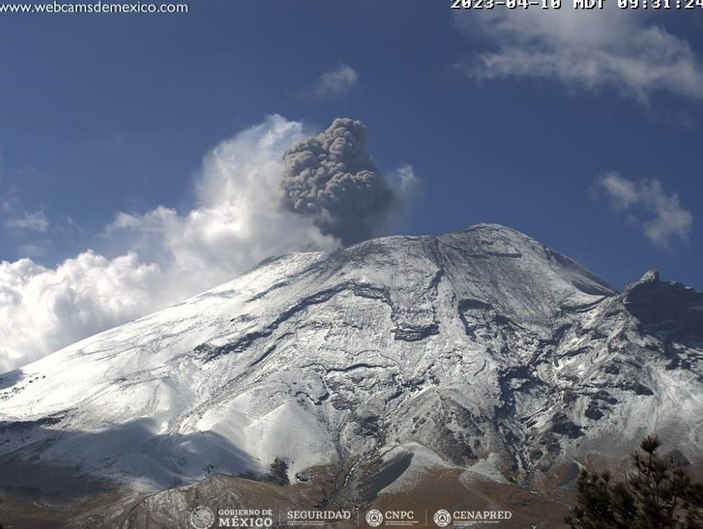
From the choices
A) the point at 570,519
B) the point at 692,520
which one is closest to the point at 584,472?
the point at 570,519

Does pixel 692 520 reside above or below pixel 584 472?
below

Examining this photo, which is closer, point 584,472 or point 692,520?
point 692,520

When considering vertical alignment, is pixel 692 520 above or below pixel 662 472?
below

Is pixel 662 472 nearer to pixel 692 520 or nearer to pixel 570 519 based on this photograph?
pixel 692 520

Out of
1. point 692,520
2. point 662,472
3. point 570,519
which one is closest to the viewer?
point 692,520

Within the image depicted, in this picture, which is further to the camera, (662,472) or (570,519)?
(570,519)

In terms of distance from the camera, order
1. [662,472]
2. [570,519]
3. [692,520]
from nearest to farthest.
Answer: [692,520] → [662,472] → [570,519]

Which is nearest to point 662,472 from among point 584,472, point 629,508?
point 629,508
